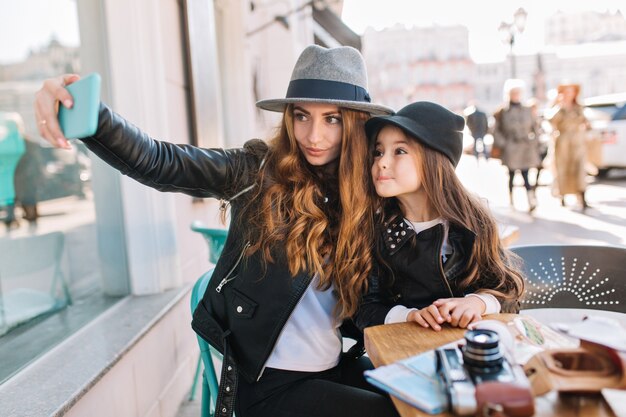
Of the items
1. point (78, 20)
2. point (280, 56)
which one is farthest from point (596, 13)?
point (78, 20)

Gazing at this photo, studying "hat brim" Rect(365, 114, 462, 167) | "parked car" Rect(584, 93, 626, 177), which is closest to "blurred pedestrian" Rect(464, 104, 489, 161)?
"parked car" Rect(584, 93, 626, 177)

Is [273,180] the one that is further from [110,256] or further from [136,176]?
[110,256]

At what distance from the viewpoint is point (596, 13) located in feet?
347

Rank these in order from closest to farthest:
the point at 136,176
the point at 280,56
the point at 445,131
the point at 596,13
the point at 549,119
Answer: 1. the point at 136,176
2. the point at 445,131
3. the point at 549,119
4. the point at 280,56
5. the point at 596,13

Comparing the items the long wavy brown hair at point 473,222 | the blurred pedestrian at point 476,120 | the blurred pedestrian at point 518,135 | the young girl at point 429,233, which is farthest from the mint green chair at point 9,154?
the blurred pedestrian at point 476,120

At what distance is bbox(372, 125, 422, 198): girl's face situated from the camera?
1620mm

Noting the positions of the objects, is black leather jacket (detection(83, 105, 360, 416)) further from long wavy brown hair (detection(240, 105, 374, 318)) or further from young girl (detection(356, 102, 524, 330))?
young girl (detection(356, 102, 524, 330))

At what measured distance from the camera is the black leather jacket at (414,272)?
5.15 feet

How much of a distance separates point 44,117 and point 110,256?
66.0 inches

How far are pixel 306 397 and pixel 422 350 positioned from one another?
1.56 feet

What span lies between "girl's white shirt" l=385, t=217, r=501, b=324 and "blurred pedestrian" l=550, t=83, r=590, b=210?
20.3ft

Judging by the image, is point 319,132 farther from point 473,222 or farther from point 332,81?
point 473,222

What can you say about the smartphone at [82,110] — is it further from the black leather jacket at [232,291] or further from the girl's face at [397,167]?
the girl's face at [397,167]

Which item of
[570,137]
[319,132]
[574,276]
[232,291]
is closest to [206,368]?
[232,291]
